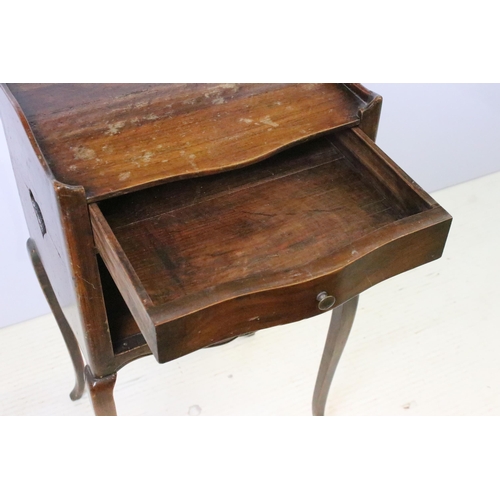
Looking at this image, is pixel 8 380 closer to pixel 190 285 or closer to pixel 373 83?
pixel 190 285

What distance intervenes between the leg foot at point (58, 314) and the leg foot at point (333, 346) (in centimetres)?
44

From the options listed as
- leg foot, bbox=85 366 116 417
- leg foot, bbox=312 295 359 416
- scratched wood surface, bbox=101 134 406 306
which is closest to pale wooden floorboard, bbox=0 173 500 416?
leg foot, bbox=312 295 359 416

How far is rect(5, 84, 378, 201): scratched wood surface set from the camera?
93cm

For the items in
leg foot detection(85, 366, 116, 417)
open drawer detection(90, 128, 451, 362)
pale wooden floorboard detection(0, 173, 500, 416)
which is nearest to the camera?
open drawer detection(90, 128, 451, 362)

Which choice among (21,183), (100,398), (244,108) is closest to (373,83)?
(244,108)

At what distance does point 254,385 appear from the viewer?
1.51m

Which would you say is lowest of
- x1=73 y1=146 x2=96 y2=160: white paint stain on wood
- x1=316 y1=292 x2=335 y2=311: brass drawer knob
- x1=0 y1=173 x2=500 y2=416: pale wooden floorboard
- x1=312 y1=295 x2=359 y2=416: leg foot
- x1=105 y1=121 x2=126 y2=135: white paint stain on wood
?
x1=0 y1=173 x2=500 y2=416: pale wooden floorboard

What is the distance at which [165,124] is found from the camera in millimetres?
998

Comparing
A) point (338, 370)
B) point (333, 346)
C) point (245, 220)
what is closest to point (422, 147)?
point (338, 370)

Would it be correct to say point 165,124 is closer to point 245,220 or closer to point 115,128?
point 115,128

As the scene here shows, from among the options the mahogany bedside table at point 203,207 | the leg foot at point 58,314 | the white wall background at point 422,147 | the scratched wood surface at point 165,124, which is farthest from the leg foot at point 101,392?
the white wall background at point 422,147

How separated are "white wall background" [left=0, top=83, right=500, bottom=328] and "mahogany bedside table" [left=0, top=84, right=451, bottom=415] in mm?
398

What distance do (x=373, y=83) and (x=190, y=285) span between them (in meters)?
0.84

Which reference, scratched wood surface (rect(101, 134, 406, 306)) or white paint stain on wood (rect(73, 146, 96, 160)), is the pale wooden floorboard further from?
white paint stain on wood (rect(73, 146, 96, 160))
